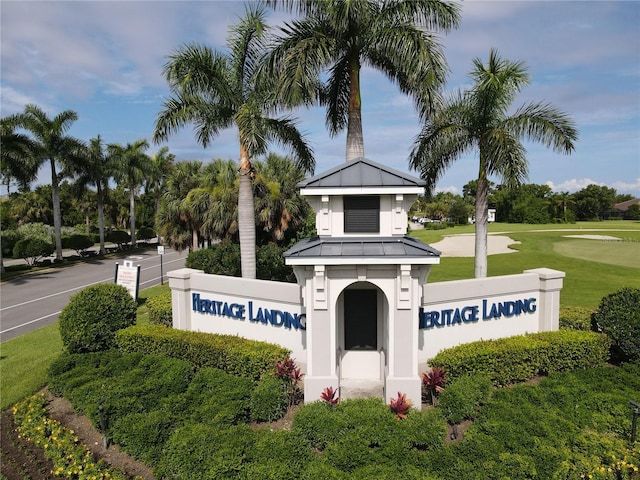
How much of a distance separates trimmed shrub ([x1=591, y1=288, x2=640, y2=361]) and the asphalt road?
21733mm

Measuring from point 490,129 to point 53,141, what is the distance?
38.1 metres

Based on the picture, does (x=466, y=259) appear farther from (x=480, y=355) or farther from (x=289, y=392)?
(x=289, y=392)

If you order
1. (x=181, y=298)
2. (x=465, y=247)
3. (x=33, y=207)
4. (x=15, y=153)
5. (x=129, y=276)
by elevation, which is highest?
(x=15, y=153)

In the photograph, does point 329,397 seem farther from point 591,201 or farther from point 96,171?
point 591,201

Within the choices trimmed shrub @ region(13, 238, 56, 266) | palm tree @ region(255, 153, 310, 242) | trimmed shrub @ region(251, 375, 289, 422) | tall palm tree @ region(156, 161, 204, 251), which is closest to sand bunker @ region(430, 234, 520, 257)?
palm tree @ region(255, 153, 310, 242)

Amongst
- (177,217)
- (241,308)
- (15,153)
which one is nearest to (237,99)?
(241,308)

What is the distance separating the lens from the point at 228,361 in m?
10.2

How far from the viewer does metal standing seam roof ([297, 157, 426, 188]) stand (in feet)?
31.3

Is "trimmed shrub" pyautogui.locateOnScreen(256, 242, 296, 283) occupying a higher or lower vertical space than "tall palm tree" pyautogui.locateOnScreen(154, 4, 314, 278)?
lower

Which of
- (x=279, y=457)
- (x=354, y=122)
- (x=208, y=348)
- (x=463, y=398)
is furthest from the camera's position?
(x=354, y=122)

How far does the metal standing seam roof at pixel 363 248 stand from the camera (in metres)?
8.85

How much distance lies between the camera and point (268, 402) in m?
8.62

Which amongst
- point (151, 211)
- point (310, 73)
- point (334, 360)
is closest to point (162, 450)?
point (334, 360)

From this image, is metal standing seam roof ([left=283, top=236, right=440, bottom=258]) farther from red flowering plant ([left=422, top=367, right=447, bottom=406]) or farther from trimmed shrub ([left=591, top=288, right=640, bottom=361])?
trimmed shrub ([left=591, top=288, right=640, bottom=361])
